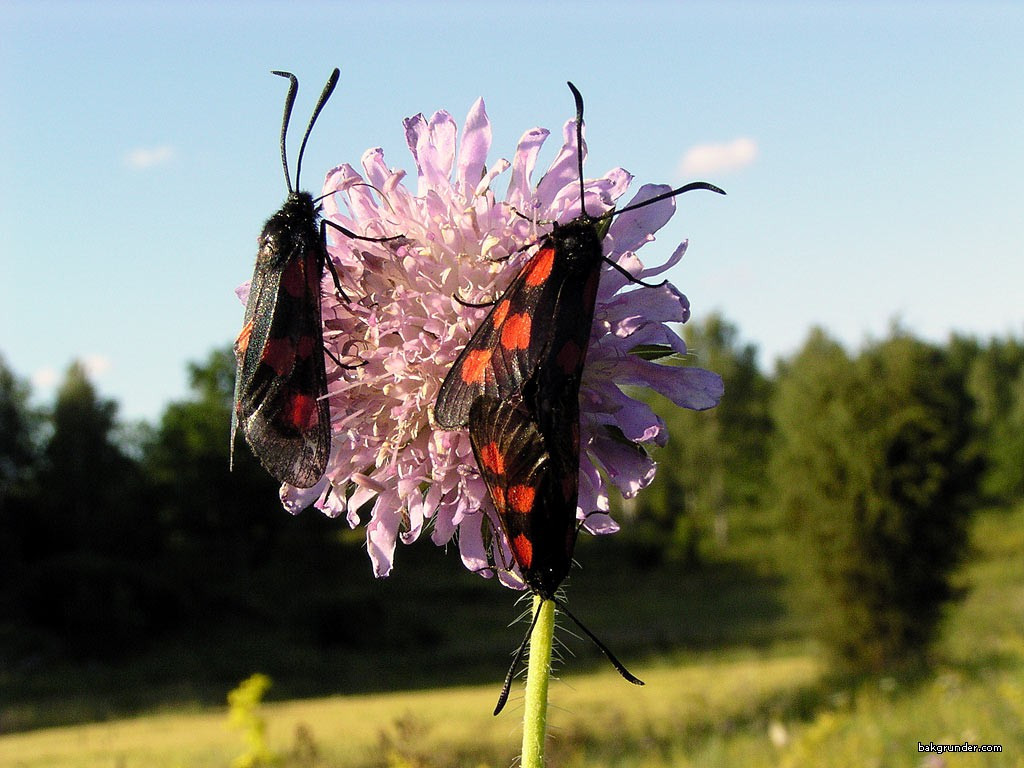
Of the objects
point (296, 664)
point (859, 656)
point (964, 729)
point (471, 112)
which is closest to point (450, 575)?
point (296, 664)

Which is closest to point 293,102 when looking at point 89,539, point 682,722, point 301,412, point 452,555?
point 301,412

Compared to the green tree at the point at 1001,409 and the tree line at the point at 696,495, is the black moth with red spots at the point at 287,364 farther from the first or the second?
the green tree at the point at 1001,409

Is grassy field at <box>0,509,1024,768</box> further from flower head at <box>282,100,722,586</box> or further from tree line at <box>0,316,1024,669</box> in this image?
tree line at <box>0,316,1024,669</box>

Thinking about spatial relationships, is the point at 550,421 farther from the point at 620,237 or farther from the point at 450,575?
the point at 450,575

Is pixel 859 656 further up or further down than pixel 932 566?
further down

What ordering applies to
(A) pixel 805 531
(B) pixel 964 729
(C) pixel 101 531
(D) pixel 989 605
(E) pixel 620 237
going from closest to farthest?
(E) pixel 620 237 → (B) pixel 964 729 → (A) pixel 805 531 → (D) pixel 989 605 → (C) pixel 101 531

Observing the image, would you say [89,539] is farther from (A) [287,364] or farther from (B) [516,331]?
(B) [516,331]
